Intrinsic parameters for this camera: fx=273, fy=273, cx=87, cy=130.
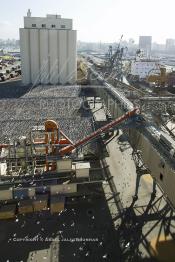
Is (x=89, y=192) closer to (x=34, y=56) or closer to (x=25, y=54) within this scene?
(x=34, y=56)

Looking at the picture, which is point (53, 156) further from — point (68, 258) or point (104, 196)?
point (68, 258)

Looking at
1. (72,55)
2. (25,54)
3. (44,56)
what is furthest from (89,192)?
(25,54)

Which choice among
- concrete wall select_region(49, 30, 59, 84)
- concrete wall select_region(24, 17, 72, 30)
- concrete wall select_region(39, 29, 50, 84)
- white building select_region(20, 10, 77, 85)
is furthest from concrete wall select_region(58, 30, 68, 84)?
concrete wall select_region(39, 29, 50, 84)

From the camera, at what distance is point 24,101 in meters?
38.8

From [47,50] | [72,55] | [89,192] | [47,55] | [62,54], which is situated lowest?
[89,192]

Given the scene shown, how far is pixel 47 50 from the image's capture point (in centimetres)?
5716

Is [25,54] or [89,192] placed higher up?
[25,54]

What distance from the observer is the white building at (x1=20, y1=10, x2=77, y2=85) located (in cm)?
5647

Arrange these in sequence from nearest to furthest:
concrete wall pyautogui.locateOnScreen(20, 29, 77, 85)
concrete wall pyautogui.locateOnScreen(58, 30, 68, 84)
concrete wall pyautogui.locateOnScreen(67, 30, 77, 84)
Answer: concrete wall pyautogui.locateOnScreen(20, 29, 77, 85), concrete wall pyautogui.locateOnScreen(58, 30, 68, 84), concrete wall pyautogui.locateOnScreen(67, 30, 77, 84)

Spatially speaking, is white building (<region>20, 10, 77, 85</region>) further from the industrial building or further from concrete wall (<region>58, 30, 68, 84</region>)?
the industrial building

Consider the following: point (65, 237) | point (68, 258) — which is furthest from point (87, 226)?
point (68, 258)

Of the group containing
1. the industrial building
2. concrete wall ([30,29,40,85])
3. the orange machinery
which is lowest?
the industrial building

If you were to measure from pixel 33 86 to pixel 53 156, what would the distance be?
37.6 meters

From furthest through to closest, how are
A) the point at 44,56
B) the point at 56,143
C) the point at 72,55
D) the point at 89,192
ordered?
the point at 72,55
the point at 44,56
the point at 56,143
the point at 89,192
